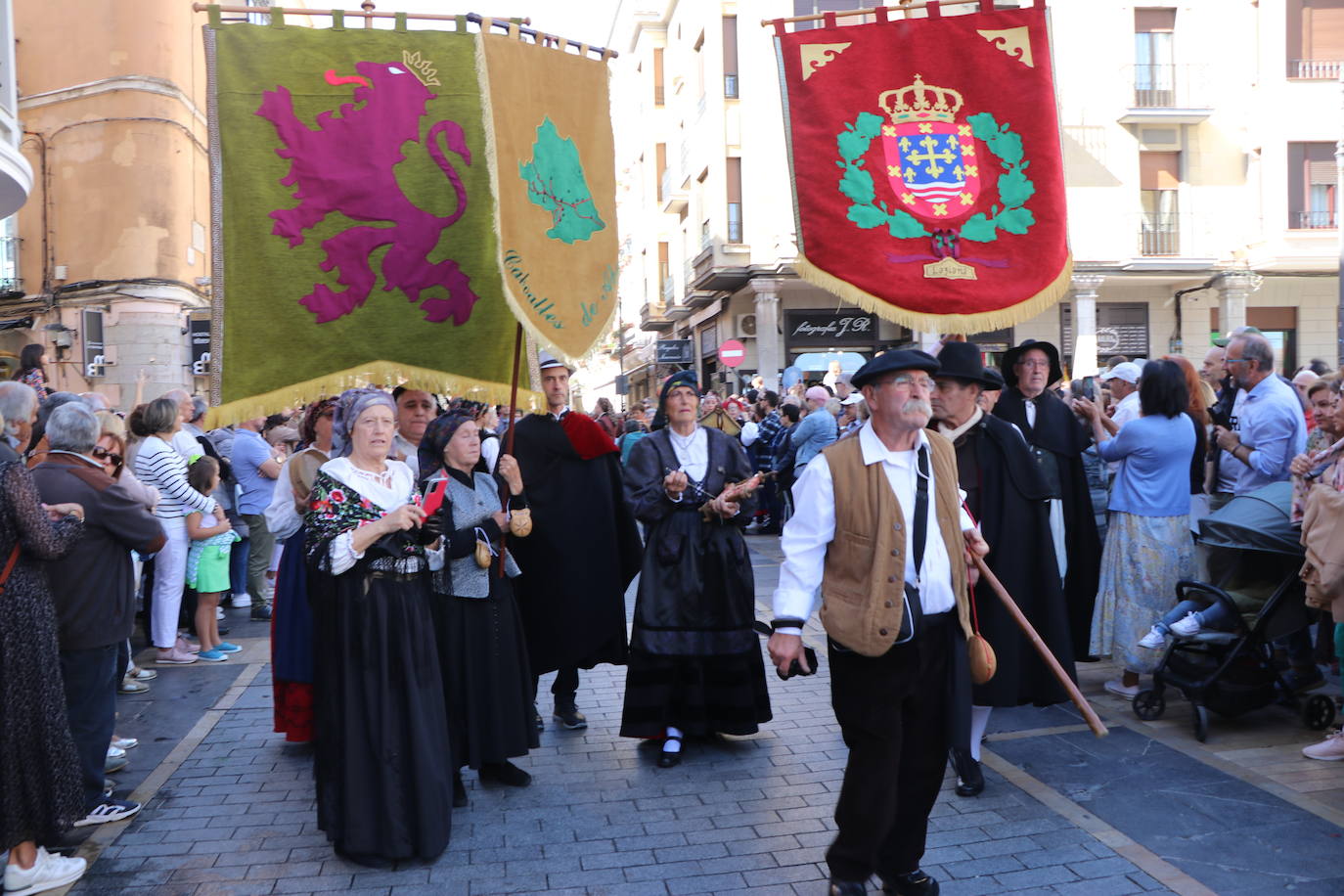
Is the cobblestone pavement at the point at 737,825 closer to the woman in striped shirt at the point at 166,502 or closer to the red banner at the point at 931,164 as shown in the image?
the woman in striped shirt at the point at 166,502

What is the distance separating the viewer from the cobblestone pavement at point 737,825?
160 inches

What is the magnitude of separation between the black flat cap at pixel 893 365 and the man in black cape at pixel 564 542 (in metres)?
2.45

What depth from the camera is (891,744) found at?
362cm

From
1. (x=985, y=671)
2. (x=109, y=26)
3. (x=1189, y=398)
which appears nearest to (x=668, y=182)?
(x=109, y=26)

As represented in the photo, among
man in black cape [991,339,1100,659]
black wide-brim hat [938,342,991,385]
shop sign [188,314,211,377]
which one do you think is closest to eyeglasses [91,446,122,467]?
black wide-brim hat [938,342,991,385]

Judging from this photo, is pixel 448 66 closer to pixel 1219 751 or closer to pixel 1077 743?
pixel 1077 743

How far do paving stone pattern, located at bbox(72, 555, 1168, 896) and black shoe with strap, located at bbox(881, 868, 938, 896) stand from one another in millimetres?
241

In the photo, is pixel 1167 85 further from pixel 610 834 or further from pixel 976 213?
pixel 610 834

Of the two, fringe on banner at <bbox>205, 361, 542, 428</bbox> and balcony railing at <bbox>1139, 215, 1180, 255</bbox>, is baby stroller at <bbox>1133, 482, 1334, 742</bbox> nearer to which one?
fringe on banner at <bbox>205, 361, 542, 428</bbox>

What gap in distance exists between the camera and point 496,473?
5.29m

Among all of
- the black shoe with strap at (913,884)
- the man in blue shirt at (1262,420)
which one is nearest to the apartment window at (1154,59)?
the man in blue shirt at (1262,420)

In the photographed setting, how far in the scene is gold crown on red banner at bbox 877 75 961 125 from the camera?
5.45 meters

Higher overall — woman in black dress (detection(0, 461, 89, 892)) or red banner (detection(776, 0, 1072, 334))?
red banner (detection(776, 0, 1072, 334))

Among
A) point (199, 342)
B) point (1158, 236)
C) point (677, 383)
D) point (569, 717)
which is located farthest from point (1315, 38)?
point (569, 717)
